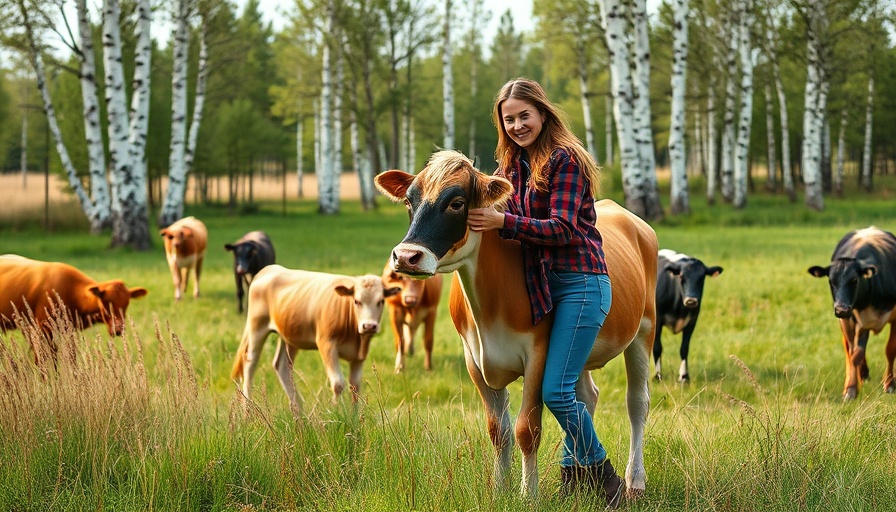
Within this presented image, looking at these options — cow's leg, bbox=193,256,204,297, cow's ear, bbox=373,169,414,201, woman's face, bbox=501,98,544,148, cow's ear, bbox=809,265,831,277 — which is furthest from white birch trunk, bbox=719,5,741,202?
cow's ear, bbox=373,169,414,201

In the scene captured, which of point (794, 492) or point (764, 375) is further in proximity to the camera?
point (764, 375)

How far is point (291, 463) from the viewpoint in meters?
5.30

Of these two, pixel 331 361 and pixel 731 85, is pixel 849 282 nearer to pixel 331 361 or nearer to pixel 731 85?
pixel 331 361

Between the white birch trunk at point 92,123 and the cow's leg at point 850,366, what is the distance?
63.1 feet

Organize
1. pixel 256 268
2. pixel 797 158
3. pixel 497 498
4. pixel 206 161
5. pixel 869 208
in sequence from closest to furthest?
pixel 497 498 < pixel 256 268 < pixel 869 208 < pixel 206 161 < pixel 797 158

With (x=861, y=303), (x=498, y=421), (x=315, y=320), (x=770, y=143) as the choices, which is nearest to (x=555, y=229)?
(x=498, y=421)

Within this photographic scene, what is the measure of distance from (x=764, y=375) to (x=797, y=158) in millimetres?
58447

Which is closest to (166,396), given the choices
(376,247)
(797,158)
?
(376,247)

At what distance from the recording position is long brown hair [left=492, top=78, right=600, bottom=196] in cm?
469

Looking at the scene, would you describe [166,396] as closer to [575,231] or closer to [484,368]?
[484,368]

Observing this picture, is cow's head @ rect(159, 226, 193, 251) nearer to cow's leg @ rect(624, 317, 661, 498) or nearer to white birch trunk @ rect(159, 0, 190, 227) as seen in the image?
cow's leg @ rect(624, 317, 661, 498)

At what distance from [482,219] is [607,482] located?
1576mm

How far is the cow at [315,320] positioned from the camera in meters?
8.16

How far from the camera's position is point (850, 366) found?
8.77m
